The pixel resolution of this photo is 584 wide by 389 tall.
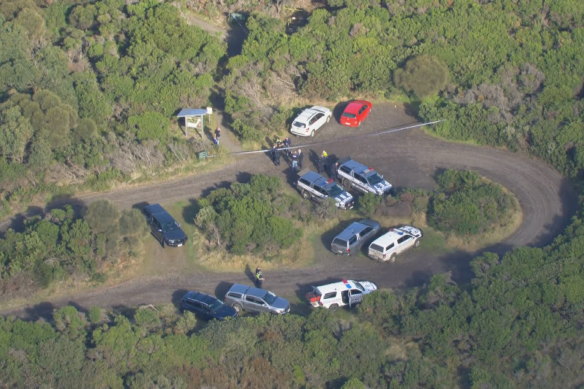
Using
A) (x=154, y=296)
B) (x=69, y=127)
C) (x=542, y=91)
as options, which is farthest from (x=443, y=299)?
(x=69, y=127)

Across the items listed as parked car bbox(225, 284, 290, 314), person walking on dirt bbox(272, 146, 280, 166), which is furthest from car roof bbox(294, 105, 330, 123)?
parked car bbox(225, 284, 290, 314)

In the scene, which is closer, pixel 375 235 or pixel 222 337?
pixel 222 337

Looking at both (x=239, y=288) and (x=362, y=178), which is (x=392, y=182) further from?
(x=239, y=288)

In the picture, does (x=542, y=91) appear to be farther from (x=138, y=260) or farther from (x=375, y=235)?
(x=138, y=260)

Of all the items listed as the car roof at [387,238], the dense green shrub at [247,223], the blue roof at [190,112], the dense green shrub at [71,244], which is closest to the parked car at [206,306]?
the dense green shrub at [247,223]

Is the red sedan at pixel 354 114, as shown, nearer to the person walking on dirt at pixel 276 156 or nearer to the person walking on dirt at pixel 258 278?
the person walking on dirt at pixel 276 156

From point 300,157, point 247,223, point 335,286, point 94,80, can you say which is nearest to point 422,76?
point 300,157
